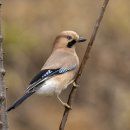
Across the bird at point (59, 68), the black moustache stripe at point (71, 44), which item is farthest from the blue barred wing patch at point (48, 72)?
the black moustache stripe at point (71, 44)

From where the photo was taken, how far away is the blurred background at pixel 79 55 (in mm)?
8516

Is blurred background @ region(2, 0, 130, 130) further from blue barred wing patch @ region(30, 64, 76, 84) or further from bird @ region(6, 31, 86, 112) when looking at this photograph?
blue barred wing patch @ region(30, 64, 76, 84)

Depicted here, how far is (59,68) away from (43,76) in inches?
8.5

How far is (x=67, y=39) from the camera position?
3.75 metres

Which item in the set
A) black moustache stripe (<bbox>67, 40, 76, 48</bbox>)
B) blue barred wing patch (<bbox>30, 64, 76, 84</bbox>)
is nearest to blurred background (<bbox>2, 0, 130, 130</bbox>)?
black moustache stripe (<bbox>67, 40, 76, 48</bbox>)

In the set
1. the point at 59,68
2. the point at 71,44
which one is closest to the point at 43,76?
the point at 59,68

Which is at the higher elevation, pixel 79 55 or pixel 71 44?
pixel 71 44

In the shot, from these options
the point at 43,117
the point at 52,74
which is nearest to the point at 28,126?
the point at 43,117

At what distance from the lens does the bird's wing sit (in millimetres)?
3286

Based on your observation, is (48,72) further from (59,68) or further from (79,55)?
(79,55)

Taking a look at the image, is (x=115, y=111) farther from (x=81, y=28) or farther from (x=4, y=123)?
(x=4, y=123)

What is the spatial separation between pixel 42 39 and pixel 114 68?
3.49 feet

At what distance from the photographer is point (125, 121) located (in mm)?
8211

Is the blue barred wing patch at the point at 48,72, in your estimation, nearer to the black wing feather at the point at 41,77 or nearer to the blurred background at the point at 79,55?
the black wing feather at the point at 41,77
